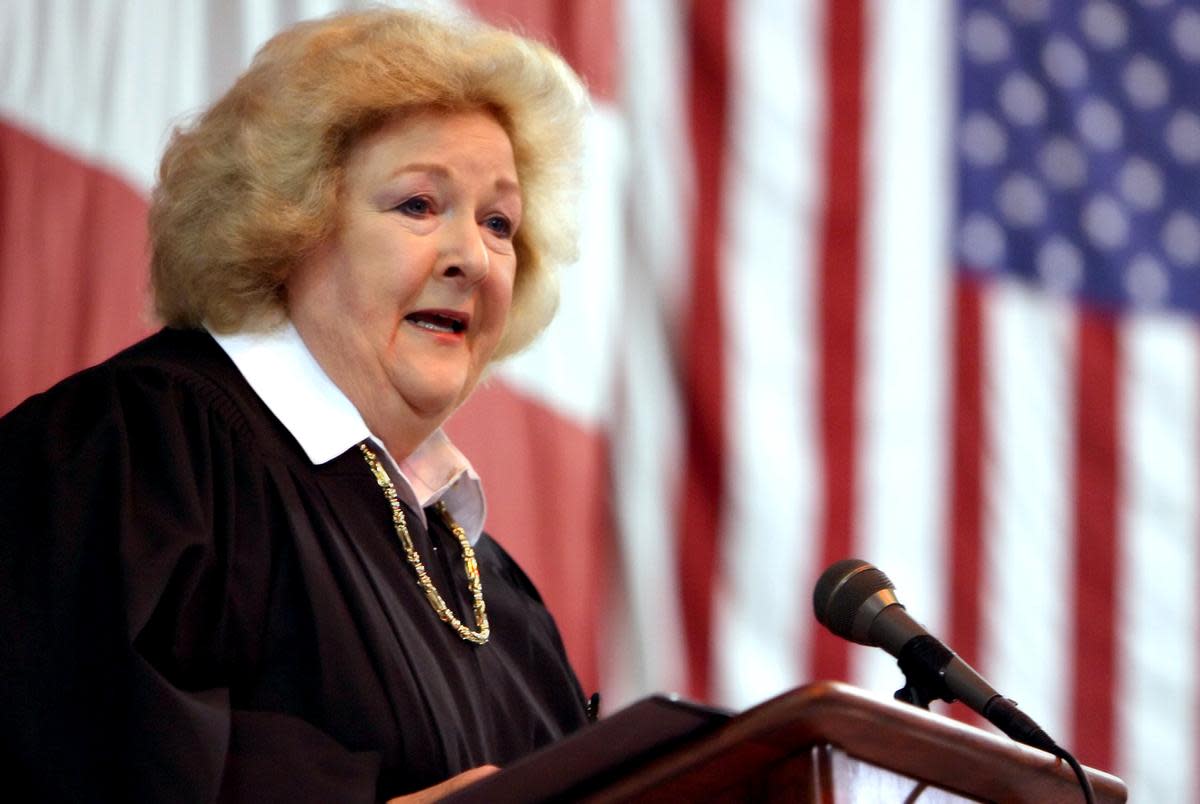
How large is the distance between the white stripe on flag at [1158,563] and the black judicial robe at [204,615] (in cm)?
168

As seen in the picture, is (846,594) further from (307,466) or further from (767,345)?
(767,345)

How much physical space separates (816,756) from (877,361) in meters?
1.89

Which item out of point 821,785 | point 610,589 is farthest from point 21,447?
point 610,589

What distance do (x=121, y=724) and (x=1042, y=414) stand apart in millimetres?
2091

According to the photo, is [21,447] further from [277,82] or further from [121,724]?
[277,82]

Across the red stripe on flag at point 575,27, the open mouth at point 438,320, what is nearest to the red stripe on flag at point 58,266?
the open mouth at point 438,320

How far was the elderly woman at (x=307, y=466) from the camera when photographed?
118cm

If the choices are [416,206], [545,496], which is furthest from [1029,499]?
[416,206]

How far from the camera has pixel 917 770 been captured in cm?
106

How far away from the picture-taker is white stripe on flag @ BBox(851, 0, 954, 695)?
2791 mm

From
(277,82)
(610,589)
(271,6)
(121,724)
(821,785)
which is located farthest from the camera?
(610,589)

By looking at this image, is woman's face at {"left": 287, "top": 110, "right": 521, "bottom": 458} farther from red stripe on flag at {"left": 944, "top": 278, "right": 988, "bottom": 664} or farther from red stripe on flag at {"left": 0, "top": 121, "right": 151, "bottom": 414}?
red stripe on flag at {"left": 944, "top": 278, "right": 988, "bottom": 664}

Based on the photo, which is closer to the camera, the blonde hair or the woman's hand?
the woman's hand

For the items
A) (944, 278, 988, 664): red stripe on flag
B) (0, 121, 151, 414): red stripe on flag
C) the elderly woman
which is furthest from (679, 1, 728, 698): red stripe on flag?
(0, 121, 151, 414): red stripe on flag
